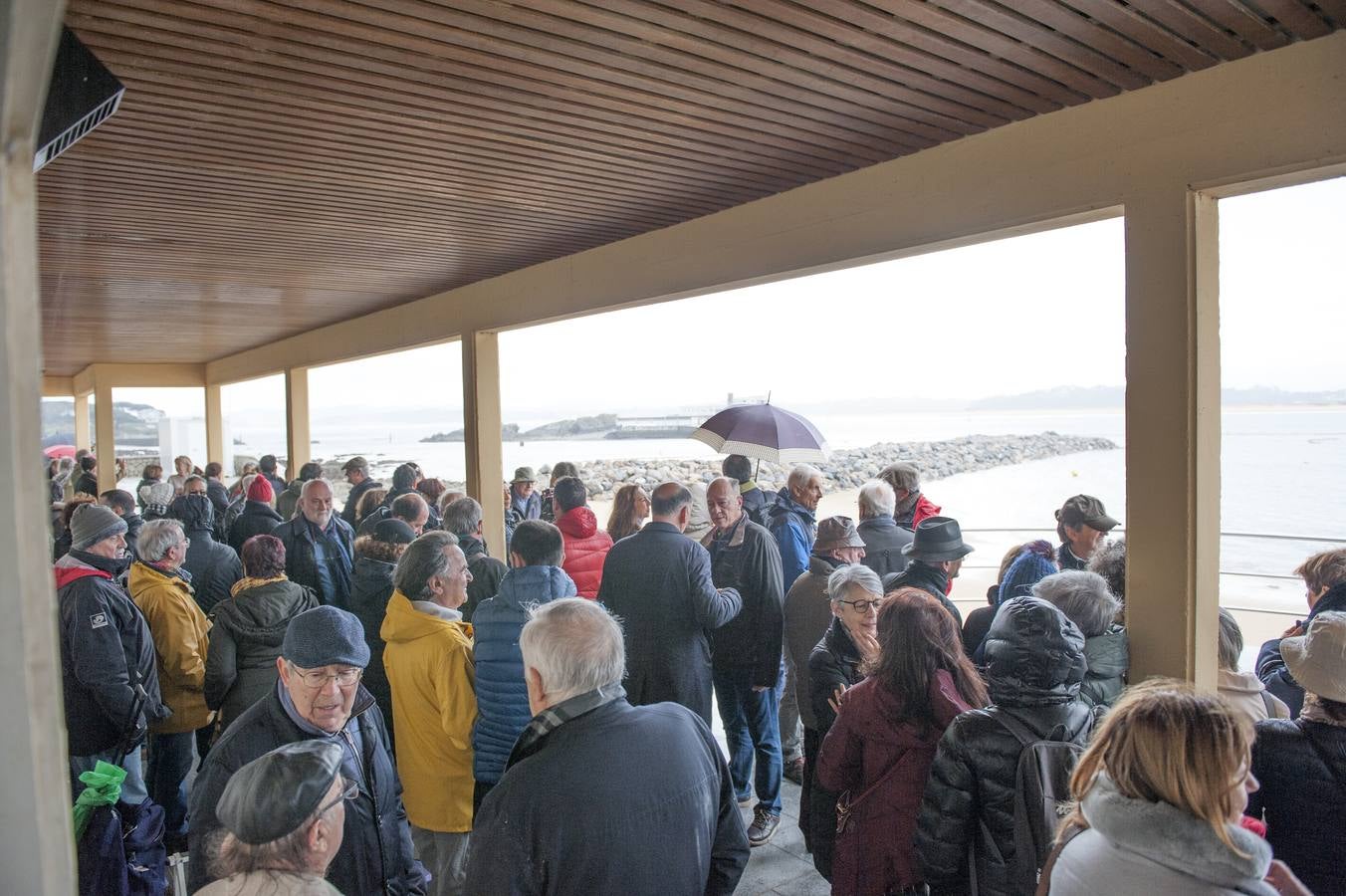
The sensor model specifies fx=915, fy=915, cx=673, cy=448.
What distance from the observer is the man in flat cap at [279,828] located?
1.84 metres

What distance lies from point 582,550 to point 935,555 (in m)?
2.14

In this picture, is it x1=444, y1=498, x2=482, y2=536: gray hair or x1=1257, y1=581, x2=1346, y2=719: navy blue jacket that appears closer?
x1=1257, y1=581, x2=1346, y2=719: navy blue jacket

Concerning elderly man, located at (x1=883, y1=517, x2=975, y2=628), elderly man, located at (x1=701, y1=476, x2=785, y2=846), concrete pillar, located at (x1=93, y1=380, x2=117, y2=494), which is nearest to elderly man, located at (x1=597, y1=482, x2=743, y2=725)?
elderly man, located at (x1=701, y1=476, x2=785, y2=846)

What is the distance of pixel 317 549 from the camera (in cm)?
578

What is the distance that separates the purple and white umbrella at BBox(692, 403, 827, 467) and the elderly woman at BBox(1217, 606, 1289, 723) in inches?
155

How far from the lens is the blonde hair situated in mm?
1710

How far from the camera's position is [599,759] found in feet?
6.81

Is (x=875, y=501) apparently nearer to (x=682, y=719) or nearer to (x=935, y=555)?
(x=935, y=555)

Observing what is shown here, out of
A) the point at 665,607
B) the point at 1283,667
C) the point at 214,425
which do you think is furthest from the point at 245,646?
the point at 214,425

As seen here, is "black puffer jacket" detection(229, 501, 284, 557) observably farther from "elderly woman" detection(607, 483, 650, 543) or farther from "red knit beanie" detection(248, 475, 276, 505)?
"elderly woman" detection(607, 483, 650, 543)

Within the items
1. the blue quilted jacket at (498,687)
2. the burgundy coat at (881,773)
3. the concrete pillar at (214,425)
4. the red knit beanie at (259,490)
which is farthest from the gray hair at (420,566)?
the concrete pillar at (214,425)

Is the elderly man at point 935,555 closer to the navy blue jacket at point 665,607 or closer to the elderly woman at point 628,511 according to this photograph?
the navy blue jacket at point 665,607

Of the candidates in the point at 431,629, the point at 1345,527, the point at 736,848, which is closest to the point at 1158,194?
the point at 736,848

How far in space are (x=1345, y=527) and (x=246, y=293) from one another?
870 inches
